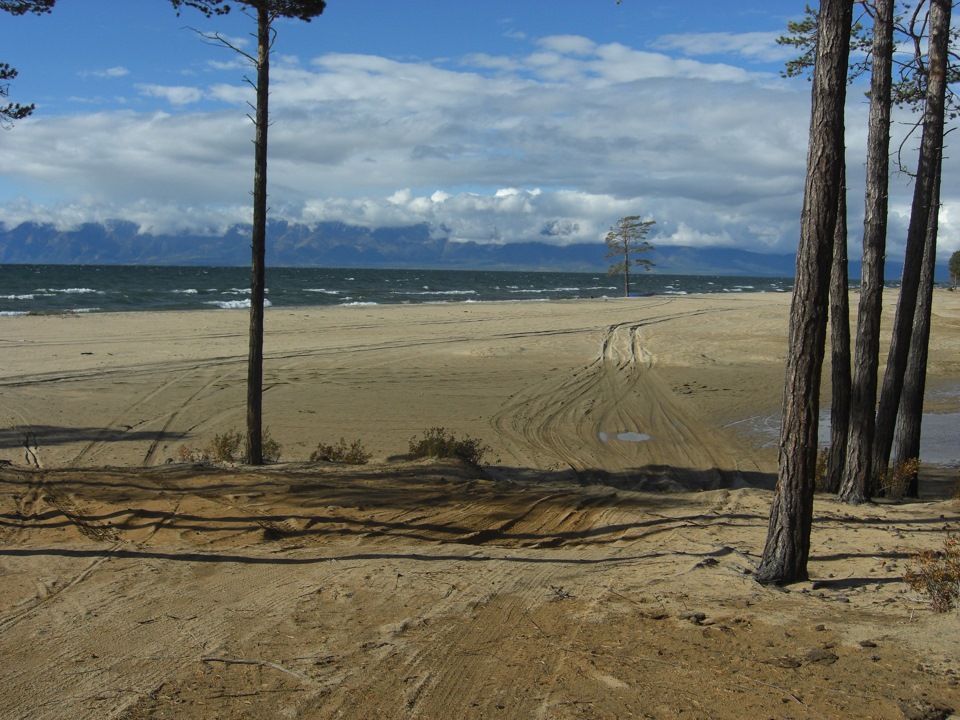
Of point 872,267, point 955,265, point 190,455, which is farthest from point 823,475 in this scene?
point 955,265

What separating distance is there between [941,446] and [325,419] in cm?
1045

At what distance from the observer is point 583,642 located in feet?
15.6

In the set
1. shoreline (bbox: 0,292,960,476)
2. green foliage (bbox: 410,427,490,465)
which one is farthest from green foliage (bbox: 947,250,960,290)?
green foliage (bbox: 410,427,490,465)

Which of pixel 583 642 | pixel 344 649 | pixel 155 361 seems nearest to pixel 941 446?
pixel 583 642

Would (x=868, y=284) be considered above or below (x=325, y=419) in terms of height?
above

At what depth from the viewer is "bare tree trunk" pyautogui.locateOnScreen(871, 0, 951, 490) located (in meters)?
8.95

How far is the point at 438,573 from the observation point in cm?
606

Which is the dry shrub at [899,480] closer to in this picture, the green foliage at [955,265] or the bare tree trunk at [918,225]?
the bare tree trunk at [918,225]

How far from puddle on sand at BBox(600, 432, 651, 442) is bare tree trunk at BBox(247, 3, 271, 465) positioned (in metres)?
5.96

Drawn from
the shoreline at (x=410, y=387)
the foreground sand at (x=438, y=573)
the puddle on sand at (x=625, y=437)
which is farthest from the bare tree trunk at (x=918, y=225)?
the puddle on sand at (x=625, y=437)

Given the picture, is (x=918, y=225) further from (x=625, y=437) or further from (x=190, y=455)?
(x=190, y=455)

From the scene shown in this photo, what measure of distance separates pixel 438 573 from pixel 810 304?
3.36 meters

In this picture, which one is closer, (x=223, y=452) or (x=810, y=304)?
(x=810, y=304)

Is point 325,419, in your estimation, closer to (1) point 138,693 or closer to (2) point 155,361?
(2) point 155,361
